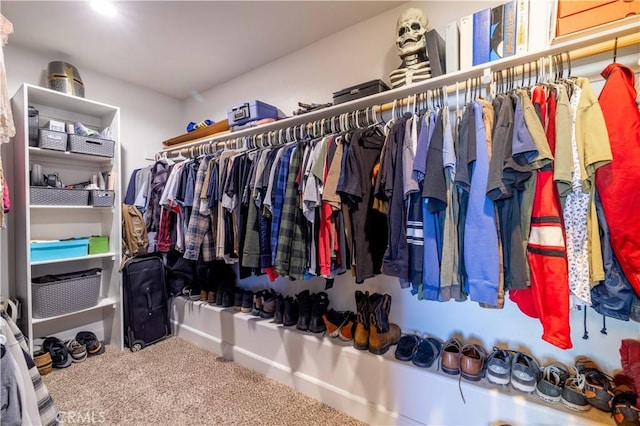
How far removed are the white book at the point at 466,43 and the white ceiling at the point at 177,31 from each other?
651mm

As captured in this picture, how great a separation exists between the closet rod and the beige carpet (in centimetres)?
165

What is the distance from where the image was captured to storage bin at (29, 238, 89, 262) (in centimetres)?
196

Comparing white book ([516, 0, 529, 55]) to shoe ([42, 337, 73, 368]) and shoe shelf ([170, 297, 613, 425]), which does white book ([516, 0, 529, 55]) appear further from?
shoe ([42, 337, 73, 368])

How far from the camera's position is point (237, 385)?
1806 mm

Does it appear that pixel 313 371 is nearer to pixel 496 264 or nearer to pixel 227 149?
pixel 496 264

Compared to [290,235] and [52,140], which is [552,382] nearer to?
[290,235]

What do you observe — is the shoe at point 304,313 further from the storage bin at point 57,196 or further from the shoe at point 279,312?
the storage bin at point 57,196

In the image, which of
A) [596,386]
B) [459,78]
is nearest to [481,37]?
[459,78]

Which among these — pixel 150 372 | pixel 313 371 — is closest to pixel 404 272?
pixel 313 371

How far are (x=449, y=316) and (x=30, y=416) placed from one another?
186 cm

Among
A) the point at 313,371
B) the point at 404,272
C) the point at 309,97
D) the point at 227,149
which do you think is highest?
the point at 309,97

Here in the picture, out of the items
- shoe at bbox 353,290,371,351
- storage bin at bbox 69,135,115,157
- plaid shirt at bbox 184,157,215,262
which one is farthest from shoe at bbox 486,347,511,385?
storage bin at bbox 69,135,115,157

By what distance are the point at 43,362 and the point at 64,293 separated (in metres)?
0.46

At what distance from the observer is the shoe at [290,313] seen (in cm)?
189
